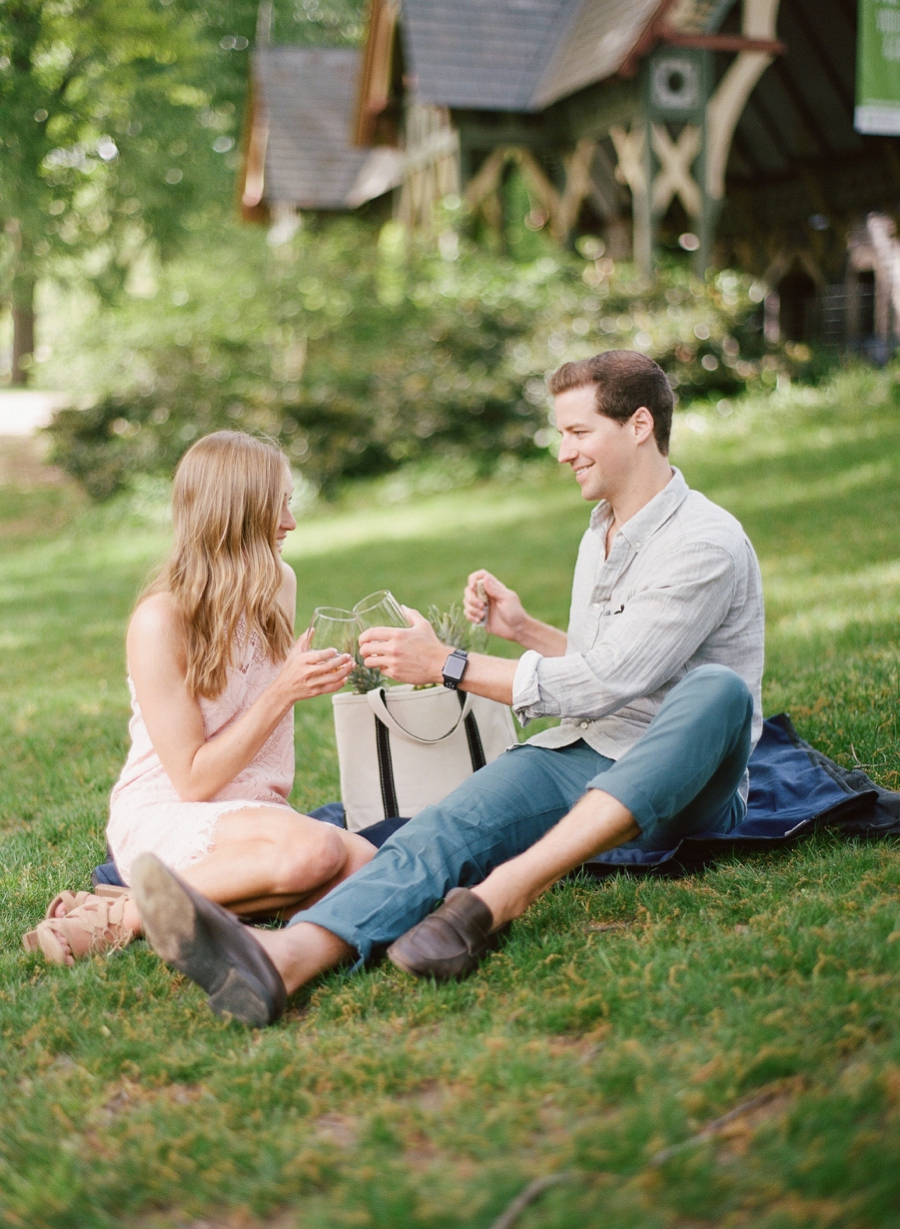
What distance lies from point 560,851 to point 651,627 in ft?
2.12

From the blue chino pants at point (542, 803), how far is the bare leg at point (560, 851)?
0.04 meters

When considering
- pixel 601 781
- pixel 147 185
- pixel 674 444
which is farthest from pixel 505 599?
pixel 147 185

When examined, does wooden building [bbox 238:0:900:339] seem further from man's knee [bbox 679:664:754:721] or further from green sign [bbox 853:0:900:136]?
man's knee [bbox 679:664:754:721]

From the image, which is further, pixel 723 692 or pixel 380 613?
pixel 380 613

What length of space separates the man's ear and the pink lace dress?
4.00 ft

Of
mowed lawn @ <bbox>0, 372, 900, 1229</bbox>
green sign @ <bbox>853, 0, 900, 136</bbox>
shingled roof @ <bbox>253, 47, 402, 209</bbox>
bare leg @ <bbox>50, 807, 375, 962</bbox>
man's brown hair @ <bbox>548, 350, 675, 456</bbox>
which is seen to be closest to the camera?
mowed lawn @ <bbox>0, 372, 900, 1229</bbox>

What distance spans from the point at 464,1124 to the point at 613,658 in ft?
4.20

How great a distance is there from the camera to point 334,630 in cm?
327

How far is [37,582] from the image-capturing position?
400 inches

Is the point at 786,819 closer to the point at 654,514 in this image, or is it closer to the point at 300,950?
the point at 654,514

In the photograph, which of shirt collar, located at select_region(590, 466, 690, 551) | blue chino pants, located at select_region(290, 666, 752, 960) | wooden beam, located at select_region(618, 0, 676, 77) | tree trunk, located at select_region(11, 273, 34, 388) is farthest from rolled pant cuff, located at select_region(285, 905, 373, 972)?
tree trunk, located at select_region(11, 273, 34, 388)

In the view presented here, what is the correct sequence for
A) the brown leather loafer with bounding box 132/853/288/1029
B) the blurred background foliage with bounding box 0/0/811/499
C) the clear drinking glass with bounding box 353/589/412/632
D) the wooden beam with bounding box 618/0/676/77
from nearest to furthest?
the brown leather loafer with bounding box 132/853/288/1029
the clear drinking glass with bounding box 353/589/412/632
the wooden beam with bounding box 618/0/676/77
the blurred background foliage with bounding box 0/0/811/499

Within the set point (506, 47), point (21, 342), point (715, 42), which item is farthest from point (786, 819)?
point (21, 342)

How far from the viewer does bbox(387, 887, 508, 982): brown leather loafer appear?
265 centimetres
